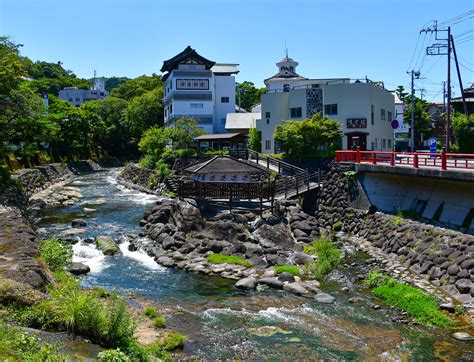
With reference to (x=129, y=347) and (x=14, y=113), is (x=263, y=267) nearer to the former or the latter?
(x=129, y=347)

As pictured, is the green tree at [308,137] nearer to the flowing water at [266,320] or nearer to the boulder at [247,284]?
the flowing water at [266,320]

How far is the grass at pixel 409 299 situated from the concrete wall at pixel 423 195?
629cm

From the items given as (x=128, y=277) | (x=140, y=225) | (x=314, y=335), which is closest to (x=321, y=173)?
(x=140, y=225)

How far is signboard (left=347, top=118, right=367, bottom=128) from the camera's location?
43312mm

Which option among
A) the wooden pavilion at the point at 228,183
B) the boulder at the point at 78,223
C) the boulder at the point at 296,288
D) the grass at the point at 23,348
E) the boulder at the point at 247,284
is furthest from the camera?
the boulder at the point at 78,223

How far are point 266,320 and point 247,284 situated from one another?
381 centimetres

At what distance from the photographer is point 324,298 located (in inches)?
737

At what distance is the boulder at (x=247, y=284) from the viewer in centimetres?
2021

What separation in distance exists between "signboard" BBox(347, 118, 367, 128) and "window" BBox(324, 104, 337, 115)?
1.71 meters

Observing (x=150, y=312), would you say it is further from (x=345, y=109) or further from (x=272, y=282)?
(x=345, y=109)

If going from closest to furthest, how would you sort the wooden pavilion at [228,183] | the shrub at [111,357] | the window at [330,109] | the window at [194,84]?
the shrub at [111,357] → the wooden pavilion at [228,183] → the window at [330,109] → the window at [194,84]

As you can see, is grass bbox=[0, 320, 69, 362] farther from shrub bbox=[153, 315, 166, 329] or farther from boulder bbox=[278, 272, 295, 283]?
boulder bbox=[278, 272, 295, 283]

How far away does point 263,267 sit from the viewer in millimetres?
23297

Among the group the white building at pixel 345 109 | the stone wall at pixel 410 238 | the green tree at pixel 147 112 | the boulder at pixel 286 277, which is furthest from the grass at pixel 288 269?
the green tree at pixel 147 112
